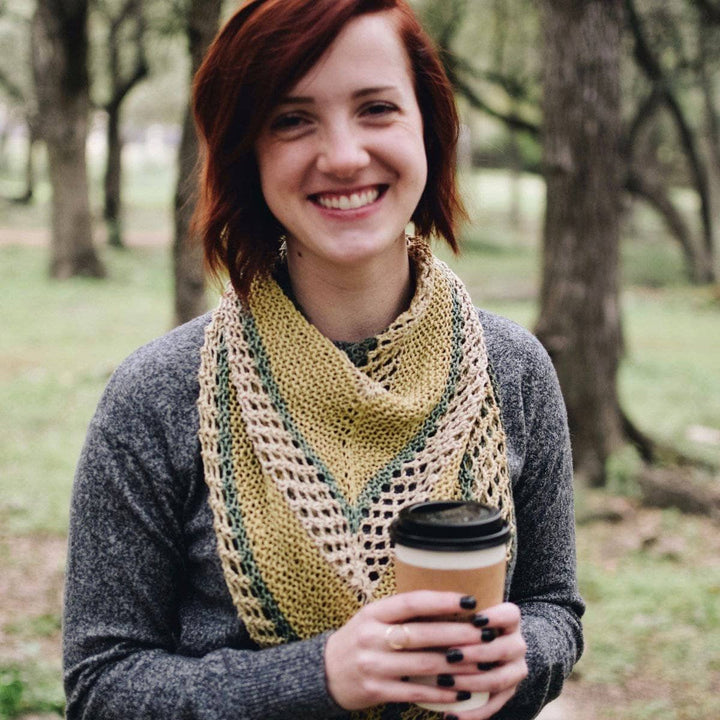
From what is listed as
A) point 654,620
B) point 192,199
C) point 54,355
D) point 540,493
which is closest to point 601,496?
point 654,620

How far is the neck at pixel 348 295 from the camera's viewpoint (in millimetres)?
1856

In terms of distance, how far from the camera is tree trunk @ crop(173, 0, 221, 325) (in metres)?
5.17

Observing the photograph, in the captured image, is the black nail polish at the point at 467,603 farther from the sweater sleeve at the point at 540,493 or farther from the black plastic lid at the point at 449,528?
the sweater sleeve at the point at 540,493

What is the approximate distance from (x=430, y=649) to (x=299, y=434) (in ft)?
1.62

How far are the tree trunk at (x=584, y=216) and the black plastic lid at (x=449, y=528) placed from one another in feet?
16.8

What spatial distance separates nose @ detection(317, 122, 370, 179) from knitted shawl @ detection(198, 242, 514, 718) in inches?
10.8

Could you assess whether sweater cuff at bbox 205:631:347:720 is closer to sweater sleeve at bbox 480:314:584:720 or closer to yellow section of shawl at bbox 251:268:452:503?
yellow section of shawl at bbox 251:268:452:503

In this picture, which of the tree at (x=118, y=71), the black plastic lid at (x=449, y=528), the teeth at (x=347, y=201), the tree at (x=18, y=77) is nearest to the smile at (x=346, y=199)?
the teeth at (x=347, y=201)

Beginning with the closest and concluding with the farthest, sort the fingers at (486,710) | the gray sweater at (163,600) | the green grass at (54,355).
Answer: the fingers at (486,710) < the gray sweater at (163,600) < the green grass at (54,355)

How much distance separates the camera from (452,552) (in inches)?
53.2

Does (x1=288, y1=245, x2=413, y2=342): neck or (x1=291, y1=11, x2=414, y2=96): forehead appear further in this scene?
(x1=288, y1=245, x2=413, y2=342): neck

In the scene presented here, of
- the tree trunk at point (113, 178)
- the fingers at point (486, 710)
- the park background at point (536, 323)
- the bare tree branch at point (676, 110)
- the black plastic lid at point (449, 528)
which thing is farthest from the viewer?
the tree trunk at point (113, 178)

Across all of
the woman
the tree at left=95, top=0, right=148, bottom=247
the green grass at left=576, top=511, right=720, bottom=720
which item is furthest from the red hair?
the tree at left=95, top=0, right=148, bottom=247

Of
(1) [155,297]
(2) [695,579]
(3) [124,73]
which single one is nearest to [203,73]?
(2) [695,579]
